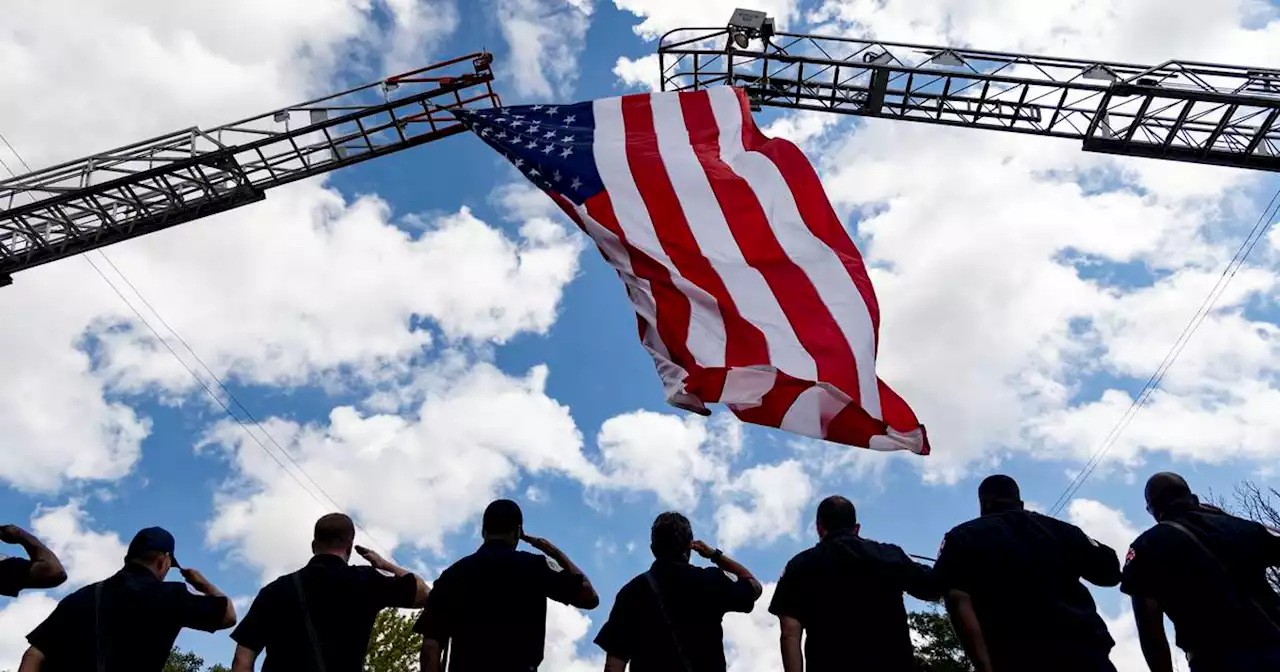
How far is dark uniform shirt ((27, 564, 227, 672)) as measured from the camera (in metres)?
4.19

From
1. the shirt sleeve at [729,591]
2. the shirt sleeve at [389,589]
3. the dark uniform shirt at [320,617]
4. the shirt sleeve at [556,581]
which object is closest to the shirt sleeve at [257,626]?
the dark uniform shirt at [320,617]

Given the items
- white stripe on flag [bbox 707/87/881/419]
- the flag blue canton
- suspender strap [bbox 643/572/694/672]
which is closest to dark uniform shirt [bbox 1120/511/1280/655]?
white stripe on flag [bbox 707/87/881/419]

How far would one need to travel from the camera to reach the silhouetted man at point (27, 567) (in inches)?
179

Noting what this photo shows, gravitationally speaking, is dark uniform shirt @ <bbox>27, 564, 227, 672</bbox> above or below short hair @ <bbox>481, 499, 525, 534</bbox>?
below

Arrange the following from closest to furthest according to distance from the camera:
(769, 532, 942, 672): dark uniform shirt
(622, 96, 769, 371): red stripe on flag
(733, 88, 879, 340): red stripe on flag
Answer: (769, 532, 942, 672): dark uniform shirt → (622, 96, 769, 371): red stripe on flag → (733, 88, 879, 340): red stripe on flag

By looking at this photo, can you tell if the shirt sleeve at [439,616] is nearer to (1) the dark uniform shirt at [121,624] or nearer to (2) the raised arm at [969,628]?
(1) the dark uniform shirt at [121,624]

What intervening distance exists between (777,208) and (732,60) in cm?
947

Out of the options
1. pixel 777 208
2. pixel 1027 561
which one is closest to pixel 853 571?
pixel 1027 561

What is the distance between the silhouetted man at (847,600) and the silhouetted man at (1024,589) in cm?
20

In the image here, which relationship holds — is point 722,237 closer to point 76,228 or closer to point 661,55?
point 661,55

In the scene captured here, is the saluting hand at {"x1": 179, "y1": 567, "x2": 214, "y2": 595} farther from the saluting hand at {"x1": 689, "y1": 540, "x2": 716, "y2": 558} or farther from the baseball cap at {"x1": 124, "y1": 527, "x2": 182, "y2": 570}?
the saluting hand at {"x1": 689, "y1": 540, "x2": 716, "y2": 558}

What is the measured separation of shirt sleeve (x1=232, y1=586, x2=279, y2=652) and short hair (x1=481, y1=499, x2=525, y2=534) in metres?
1.08

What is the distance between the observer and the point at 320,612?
429cm

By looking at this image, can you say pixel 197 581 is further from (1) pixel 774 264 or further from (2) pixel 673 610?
(1) pixel 774 264
